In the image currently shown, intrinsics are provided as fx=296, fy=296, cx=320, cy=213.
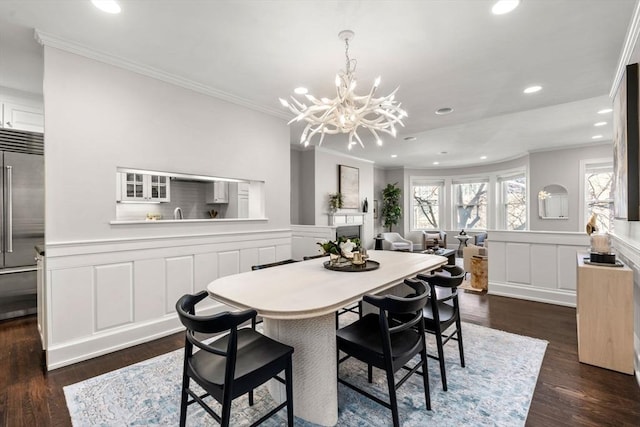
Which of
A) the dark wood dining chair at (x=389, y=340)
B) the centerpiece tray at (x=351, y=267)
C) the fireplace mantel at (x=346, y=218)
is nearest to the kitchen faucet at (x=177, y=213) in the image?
the fireplace mantel at (x=346, y=218)

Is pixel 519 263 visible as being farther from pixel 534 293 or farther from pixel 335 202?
pixel 335 202

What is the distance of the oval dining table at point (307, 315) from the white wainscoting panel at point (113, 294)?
4.53 ft

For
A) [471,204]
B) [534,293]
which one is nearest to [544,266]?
[534,293]

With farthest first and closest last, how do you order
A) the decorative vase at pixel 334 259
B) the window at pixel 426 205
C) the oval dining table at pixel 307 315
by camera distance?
the window at pixel 426 205 → the decorative vase at pixel 334 259 → the oval dining table at pixel 307 315

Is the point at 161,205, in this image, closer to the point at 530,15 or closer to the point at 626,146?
the point at 530,15

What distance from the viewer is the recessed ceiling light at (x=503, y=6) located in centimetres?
197

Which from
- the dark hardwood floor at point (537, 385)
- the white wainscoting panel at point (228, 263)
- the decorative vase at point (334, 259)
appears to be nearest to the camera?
the dark hardwood floor at point (537, 385)

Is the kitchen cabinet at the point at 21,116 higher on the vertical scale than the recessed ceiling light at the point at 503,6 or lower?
lower

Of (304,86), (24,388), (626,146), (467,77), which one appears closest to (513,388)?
(626,146)

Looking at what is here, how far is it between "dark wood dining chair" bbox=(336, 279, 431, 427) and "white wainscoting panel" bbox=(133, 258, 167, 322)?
2074mm

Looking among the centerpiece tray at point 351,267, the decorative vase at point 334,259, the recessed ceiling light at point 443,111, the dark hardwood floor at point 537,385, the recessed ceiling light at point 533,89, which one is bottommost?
the dark hardwood floor at point 537,385

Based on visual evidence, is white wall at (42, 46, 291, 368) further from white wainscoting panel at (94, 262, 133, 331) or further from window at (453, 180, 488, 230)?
window at (453, 180, 488, 230)

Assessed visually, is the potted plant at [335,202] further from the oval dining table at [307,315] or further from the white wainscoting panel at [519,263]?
the oval dining table at [307,315]

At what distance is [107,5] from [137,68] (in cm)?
87
